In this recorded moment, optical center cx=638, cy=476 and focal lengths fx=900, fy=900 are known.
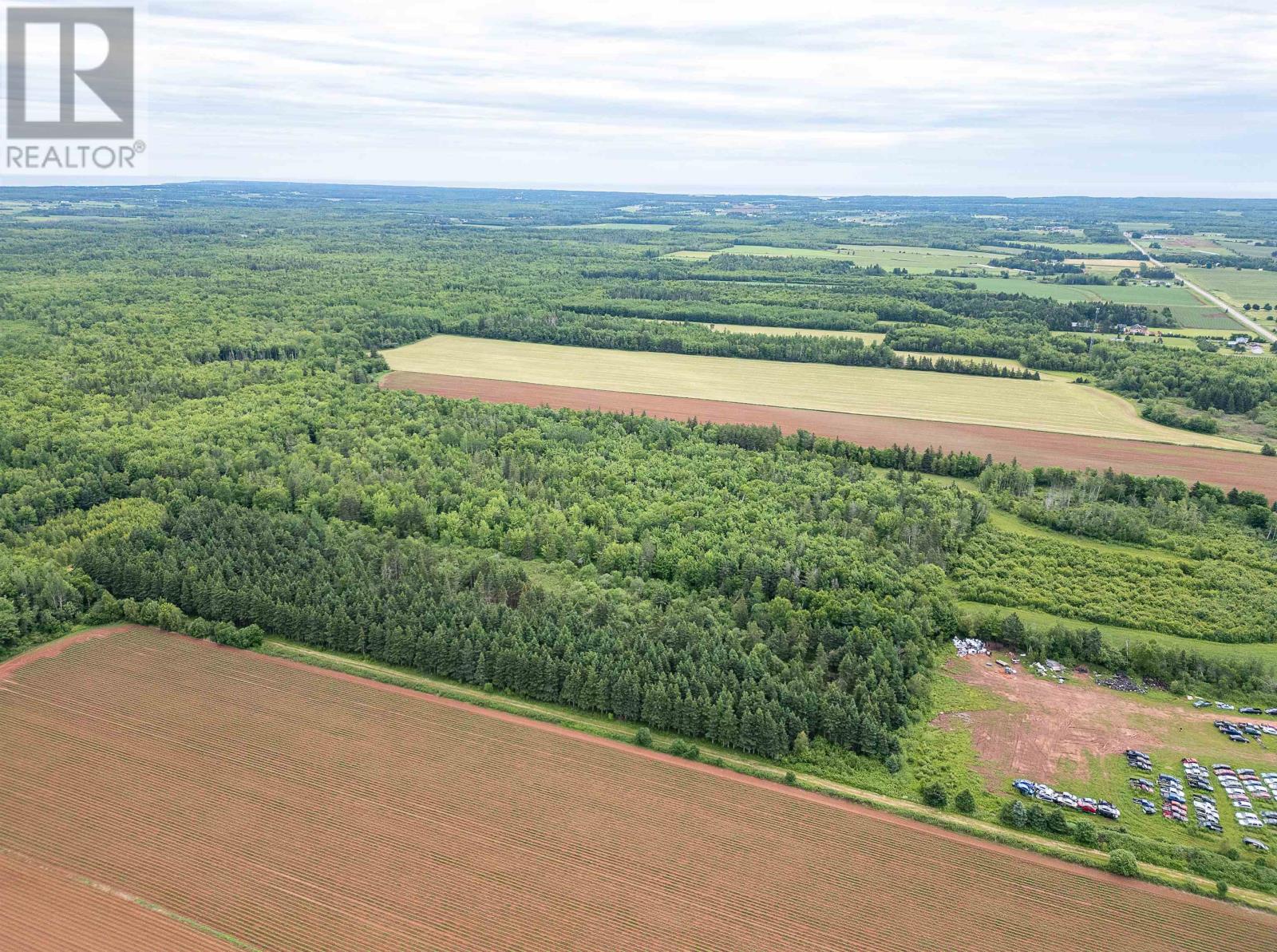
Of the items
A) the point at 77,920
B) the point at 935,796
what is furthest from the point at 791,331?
the point at 77,920

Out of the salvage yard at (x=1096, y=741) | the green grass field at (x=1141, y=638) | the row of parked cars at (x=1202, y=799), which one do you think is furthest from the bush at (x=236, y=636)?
the row of parked cars at (x=1202, y=799)

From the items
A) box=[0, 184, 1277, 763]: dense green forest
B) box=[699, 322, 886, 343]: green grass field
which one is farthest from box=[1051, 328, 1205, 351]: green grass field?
box=[699, 322, 886, 343]: green grass field

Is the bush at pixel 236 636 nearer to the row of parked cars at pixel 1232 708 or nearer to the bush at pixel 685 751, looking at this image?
the bush at pixel 685 751

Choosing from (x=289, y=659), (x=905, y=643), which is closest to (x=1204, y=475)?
(x=905, y=643)

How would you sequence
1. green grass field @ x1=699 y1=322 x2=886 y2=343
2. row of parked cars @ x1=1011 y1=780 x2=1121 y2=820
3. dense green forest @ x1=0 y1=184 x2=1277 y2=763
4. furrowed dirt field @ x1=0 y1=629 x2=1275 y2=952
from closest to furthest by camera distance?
furrowed dirt field @ x1=0 y1=629 x2=1275 y2=952 < row of parked cars @ x1=1011 y1=780 x2=1121 y2=820 < dense green forest @ x1=0 y1=184 x2=1277 y2=763 < green grass field @ x1=699 y1=322 x2=886 y2=343

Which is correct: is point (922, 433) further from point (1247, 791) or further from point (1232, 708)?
point (1247, 791)

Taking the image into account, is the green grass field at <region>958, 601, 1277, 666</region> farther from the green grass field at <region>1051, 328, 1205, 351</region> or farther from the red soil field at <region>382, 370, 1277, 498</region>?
the green grass field at <region>1051, 328, 1205, 351</region>
